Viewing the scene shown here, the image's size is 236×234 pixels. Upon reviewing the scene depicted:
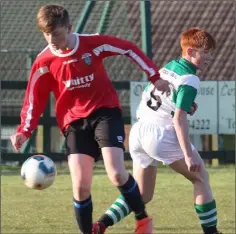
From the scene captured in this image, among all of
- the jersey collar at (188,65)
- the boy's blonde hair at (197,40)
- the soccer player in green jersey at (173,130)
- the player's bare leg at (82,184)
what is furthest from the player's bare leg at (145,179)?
the boy's blonde hair at (197,40)

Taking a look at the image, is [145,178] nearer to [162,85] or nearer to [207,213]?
[207,213]

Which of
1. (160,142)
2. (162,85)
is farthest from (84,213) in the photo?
(162,85)

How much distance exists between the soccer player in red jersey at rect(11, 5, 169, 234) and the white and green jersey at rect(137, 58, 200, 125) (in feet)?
0.70

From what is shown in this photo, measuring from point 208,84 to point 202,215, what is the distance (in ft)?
32.0

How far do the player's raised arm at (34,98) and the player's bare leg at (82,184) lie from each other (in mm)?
411

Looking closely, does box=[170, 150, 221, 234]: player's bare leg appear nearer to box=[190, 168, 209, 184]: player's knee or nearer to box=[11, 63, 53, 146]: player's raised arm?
box=[190, 168, 209, 184]: player's knee

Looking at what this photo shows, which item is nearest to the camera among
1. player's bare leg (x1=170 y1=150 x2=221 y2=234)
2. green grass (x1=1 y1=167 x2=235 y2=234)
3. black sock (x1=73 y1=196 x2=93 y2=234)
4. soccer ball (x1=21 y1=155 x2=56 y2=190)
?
black sock (x1=73 y1=196 x2=93 y2=234)

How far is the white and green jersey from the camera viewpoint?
7551 mm

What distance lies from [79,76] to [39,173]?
2.72ft

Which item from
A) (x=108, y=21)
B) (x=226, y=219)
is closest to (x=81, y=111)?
(x=226, y=219)

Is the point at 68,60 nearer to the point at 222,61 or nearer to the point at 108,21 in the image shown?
the point at 108,21

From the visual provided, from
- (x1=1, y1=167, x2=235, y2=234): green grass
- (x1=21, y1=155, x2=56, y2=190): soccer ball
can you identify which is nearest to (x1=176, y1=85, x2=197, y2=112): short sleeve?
(x1=21, y1=155, x2=56, y2=190): soccer ball

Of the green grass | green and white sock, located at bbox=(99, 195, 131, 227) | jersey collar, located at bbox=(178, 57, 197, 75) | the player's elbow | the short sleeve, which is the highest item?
jersey collar, located at bbox=(178, 57, 197, 75)

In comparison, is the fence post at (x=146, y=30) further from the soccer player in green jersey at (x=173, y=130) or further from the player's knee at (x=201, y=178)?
the player's knee at (x=201, y=178)
